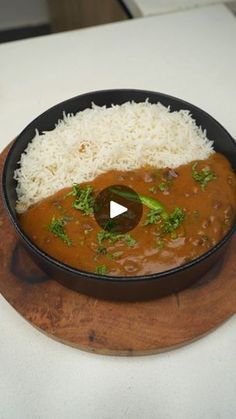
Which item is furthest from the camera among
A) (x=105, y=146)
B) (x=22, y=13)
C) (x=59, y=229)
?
(x=22, y=13)

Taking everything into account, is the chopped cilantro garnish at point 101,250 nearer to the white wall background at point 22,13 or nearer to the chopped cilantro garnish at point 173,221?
the chopped cilantro garnish at point 173,221

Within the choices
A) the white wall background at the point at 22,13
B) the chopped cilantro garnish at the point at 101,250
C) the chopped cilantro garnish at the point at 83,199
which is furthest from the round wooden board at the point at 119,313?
the white wall background at the point at 22,13

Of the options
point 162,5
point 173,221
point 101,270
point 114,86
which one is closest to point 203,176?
point 173,221

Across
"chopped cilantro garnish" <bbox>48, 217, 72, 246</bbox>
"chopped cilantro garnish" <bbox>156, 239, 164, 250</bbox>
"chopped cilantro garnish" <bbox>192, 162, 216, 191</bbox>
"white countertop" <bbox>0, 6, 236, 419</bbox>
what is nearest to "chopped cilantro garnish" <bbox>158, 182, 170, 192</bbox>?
"chopped cilantro garnish" <bbox>192, 162, 216, 191</bbox>

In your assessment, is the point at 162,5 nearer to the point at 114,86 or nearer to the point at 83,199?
the point at 114,86

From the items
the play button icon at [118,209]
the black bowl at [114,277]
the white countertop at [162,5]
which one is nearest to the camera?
the black bowl at [114,277]

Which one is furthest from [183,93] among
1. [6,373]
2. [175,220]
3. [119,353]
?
[6,373]
